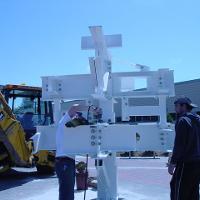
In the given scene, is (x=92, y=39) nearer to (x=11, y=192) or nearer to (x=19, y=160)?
(x=11, y=192)

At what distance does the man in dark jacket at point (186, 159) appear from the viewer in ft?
21.2

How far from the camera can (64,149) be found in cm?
675

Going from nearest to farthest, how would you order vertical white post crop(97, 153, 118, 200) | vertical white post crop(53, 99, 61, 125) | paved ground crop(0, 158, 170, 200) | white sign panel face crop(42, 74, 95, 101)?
white sign panel face crop(42, 74, 95, 101)
vertical white post crop(53, 99, 61, 125)
vertical white post crop(97, 153, 118, 200)
paved ground crop(0, 158, 170, 200)

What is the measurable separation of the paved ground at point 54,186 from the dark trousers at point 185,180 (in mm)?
3324

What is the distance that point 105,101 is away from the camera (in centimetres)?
761

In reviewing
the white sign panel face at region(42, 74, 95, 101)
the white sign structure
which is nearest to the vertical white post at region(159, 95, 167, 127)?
the white sign structure

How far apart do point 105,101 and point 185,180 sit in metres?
1.81

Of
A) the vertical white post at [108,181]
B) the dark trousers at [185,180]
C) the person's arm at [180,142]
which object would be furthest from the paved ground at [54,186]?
the person's arm at [180,142]

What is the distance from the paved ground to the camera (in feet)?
33.8

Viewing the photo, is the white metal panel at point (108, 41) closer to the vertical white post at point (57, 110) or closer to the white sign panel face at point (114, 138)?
the vertical white post at point (57, 110)

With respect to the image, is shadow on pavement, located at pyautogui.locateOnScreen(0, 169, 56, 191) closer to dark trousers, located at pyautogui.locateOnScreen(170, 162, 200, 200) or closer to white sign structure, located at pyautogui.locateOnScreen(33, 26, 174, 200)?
white sign structure, located at pyautogui.locateOnScreen(33, 26, 174, 200)

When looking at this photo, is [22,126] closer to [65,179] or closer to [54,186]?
[54,186]

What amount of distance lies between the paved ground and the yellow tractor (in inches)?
19.8

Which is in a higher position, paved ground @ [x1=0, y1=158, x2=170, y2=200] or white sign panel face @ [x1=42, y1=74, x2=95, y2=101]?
white sign panel face @ [x1=42, y1=74, x2=95, y2=101]
